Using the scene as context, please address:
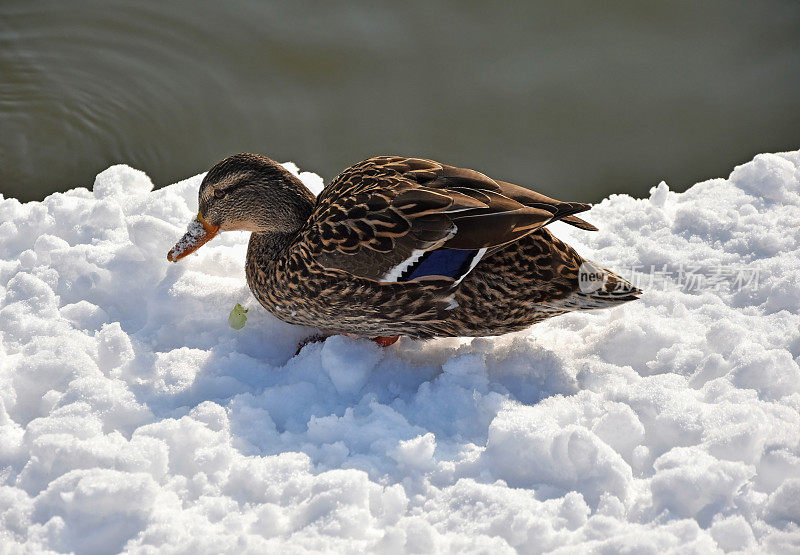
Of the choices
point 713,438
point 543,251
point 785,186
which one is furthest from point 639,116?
point 713,438

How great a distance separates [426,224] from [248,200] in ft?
3.05

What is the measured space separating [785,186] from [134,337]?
3515 millimetres

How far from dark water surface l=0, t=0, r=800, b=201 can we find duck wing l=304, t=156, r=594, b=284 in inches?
73.7

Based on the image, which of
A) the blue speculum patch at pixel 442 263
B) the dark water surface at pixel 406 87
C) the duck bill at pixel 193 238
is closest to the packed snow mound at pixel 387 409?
the duck bill at pixel 193 238

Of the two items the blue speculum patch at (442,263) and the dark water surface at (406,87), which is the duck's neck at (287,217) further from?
the dark water surface at (406,87)

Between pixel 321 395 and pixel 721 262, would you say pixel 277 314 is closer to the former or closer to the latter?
pixel 321 395

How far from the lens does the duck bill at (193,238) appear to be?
12.3 ft

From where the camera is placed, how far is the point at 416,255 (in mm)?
3246

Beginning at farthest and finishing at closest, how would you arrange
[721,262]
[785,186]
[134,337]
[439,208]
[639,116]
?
[639,116], [785,186], [721,262], [134,337], [439,208]

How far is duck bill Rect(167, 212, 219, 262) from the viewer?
12.3 feet

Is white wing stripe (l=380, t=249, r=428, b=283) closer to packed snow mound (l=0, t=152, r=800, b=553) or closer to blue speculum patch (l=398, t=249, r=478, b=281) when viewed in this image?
blue speculum patch (l=398, t=249, r=478, b=281)

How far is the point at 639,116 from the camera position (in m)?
5.40

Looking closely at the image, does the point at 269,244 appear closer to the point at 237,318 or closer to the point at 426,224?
the point at 237,318

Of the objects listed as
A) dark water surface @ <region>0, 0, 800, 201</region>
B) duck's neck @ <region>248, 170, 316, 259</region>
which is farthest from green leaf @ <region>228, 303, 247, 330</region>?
dark water surface @ <region>0, 0, 800, 201</region>
